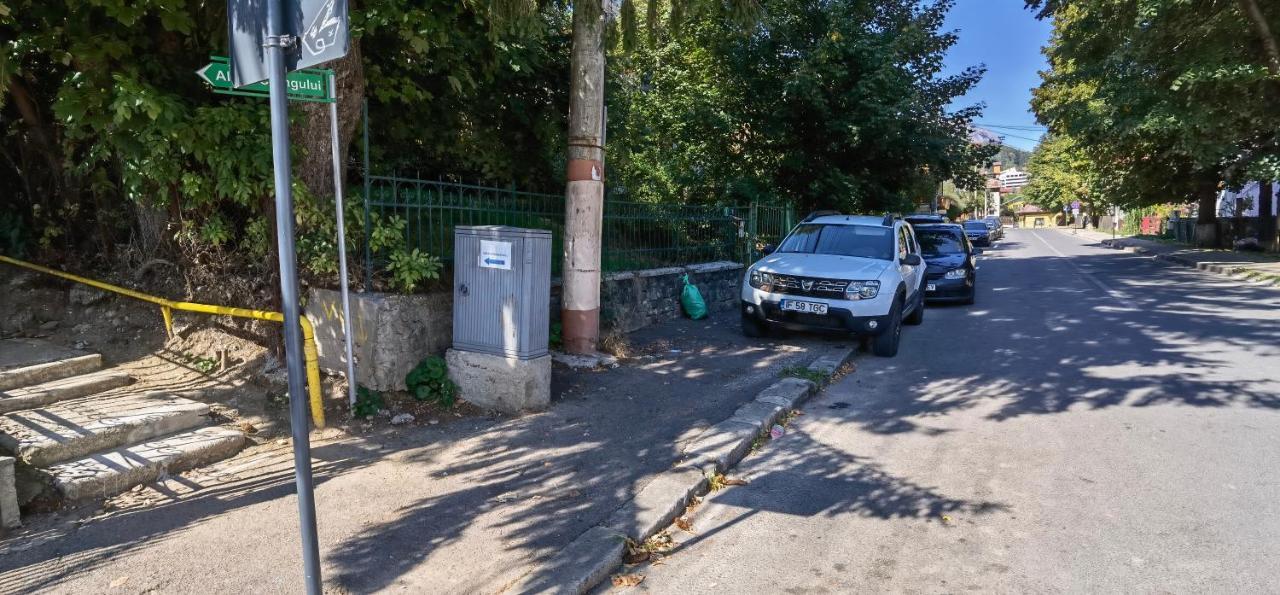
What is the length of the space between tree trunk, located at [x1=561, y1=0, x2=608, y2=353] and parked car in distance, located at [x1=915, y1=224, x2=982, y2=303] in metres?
8.13

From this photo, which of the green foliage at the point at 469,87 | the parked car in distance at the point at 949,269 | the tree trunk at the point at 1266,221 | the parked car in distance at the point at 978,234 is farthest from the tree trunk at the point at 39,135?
the parked car in distance at the point at 978,234

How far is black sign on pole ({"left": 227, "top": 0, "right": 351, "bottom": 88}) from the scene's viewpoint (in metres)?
2.53

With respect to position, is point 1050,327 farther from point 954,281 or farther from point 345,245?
point 345,245

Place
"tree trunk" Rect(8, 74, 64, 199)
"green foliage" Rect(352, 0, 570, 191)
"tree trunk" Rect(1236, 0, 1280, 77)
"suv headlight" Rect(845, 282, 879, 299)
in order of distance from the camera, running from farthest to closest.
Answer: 1. "tree trunk" Rect(1236, 0, 1280, 77)
2. "suv headlight" Rect(845, 282, 879, 299)
3. "tree trunk" Rect(8, 74, 64, 199)
4. "green foliage" Rect(352, 0, 570, 191)

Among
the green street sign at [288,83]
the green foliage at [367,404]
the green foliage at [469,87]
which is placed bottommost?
the green foliage at [367,404]

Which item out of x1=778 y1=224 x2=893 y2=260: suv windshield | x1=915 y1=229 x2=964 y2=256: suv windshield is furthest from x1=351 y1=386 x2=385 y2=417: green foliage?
x1=915 y1=229 x2=964 y2=256: suv windshield

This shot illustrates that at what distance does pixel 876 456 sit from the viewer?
526 cm

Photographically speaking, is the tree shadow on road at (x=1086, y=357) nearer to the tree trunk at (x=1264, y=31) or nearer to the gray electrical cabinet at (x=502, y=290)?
the gray electrical cabinet at (x=502, y=290)

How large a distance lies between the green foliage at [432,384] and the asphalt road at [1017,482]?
2.46 metres

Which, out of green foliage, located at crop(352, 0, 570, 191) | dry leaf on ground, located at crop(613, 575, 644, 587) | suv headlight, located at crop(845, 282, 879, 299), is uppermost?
green foliage, located at crop(352, 0, 570, 191)

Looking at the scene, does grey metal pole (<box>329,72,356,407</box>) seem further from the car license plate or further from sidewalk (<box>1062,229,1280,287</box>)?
sidewalk (<box>1062,229,1280,287</box>)

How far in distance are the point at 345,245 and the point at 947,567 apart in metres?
4.81

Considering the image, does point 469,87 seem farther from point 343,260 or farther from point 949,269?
point 949,269

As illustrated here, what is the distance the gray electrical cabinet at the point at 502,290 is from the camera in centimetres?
575
